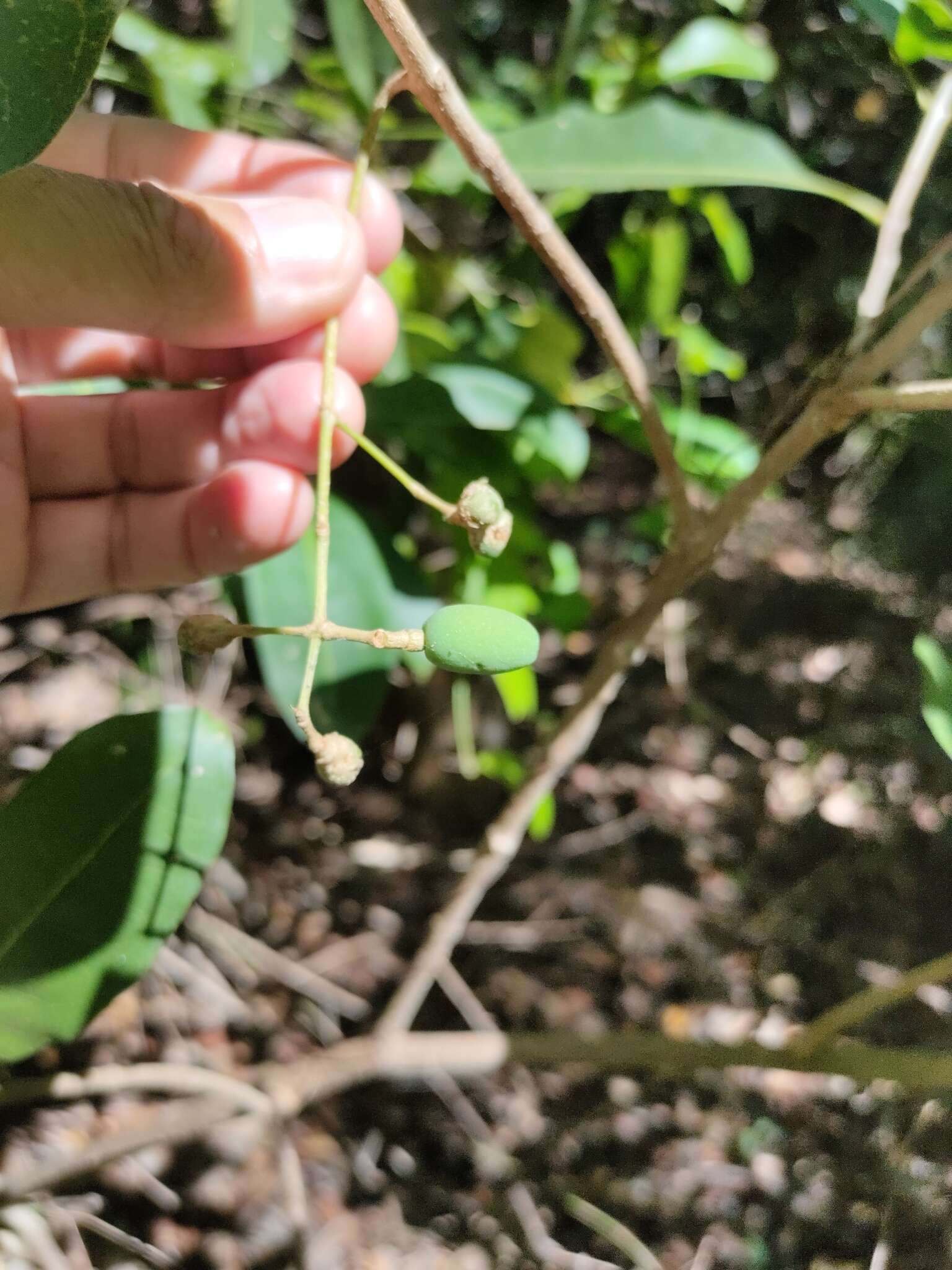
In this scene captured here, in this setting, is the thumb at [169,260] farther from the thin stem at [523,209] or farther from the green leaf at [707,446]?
the green leaf at [707,446]

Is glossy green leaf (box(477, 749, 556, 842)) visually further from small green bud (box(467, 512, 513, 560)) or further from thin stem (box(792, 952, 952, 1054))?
small green bud (box(467, 512, 513, 560))

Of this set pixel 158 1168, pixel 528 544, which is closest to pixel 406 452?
pixel 528 544

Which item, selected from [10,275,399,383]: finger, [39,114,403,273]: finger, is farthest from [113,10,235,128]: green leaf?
[10,275,399,383]: finger

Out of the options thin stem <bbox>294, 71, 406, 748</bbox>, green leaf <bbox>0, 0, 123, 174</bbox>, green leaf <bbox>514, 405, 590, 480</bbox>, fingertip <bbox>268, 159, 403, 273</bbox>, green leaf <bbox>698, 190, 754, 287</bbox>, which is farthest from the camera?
green leaf <bbox>698, 190, 754, 287</bbox>

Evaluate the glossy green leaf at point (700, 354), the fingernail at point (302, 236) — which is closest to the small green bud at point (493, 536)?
the fingernail at point (302, 236)

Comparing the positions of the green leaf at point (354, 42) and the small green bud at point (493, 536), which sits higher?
the green leaf at point (354, 42)

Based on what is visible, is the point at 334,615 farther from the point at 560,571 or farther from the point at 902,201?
the point at 902,201

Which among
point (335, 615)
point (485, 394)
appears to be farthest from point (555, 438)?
point (335, 615)
